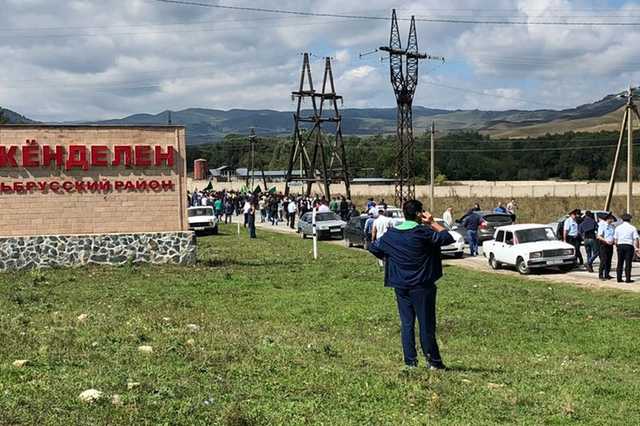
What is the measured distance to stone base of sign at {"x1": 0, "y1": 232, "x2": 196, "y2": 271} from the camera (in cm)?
2088

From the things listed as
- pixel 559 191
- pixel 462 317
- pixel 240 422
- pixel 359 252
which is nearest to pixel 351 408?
pixel 240 422

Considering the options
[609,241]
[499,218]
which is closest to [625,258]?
[609,241]

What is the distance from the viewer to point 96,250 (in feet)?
70.3

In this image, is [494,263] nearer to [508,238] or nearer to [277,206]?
[508,238]

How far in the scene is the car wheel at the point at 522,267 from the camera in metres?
22.9

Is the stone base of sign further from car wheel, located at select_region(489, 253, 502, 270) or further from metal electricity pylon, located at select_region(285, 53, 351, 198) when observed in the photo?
metal electricity pylon, located at select_region(285, 53, 351, 198)

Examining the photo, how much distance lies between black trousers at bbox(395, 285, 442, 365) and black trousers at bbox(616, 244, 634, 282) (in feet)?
40.7

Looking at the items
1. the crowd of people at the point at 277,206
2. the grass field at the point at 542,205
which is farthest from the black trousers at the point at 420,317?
the grass field at the point at 542,205

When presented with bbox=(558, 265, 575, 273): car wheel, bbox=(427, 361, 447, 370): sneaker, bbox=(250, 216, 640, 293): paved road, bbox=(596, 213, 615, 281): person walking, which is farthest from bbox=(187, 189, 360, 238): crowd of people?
bbox=(427, 361, 447, 370): sneaker

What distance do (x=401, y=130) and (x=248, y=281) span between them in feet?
110

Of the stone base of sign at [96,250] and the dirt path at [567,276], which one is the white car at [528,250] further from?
the stone base of sign at [96,250]

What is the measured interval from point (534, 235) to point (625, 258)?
4.74 metres

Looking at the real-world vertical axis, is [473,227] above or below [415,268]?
below

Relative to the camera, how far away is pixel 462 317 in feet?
44.6
